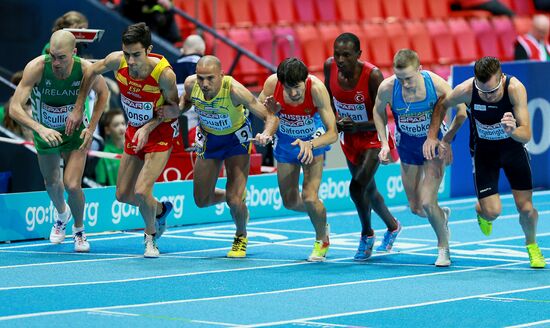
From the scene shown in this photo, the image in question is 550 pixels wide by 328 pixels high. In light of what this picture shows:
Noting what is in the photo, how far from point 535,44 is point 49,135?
31.5ft

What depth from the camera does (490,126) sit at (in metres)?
11.0

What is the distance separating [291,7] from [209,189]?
30.3 feet

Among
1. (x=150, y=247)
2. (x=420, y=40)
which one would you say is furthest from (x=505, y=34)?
(x=150, y=247)

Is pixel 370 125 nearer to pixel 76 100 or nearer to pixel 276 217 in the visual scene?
pixel 76 100

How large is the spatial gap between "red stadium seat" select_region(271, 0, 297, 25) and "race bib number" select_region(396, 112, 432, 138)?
9.10 meters

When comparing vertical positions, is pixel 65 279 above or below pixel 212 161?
below

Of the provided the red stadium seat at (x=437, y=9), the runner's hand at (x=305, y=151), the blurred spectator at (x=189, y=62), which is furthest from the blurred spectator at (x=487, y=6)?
the runner's hand at (x=305, y=151)

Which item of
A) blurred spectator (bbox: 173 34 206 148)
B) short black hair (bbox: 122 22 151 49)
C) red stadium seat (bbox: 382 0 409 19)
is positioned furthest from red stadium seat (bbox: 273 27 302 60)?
short black hair (bbox: 122 22 151 49)

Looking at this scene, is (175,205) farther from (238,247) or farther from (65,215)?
(238,247)

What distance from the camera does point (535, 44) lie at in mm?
19016

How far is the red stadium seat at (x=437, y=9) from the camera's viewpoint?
22750 millimetres

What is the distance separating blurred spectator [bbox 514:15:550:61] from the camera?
736 inches

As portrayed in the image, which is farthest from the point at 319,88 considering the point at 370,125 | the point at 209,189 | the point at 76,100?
the point at 76,100

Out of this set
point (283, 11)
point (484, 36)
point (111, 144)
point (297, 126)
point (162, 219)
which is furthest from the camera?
point (484, 36)
